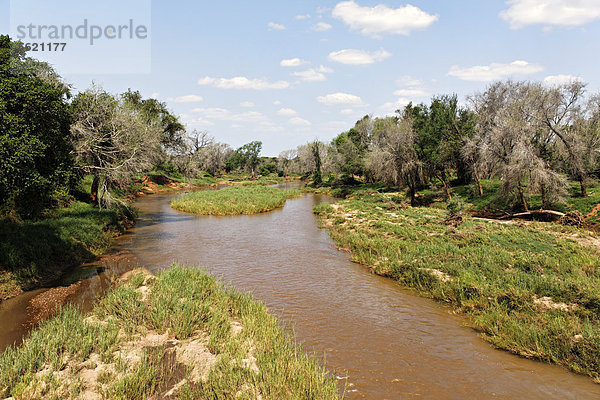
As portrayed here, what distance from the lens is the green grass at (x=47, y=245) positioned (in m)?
12.2

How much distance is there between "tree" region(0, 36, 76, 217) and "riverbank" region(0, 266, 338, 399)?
224 inches

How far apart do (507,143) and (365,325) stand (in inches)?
927

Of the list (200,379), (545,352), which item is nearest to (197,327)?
(200,379)

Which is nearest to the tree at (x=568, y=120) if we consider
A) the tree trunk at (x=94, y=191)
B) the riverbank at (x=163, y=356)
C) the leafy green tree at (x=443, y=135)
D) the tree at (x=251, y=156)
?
the leafy green tree at (x=443, y=135)

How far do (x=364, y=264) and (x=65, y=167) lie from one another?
51.4ft

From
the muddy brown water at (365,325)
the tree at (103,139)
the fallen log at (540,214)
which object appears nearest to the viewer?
the muddy brown water at (365,325)

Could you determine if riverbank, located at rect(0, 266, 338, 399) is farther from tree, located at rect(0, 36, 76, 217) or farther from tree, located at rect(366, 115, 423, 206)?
tree, located at rect(366, 115, 423, 206)

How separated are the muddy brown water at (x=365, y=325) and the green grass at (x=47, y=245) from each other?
62.4 inches

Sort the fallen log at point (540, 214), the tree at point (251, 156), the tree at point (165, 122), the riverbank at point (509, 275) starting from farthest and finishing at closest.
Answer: the tree at point (251, 156)
the tree at point (165, 122)
the fallen log at point (540, 214)
the riverbank at point (509, 275)

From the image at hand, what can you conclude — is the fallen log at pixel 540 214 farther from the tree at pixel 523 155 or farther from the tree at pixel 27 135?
the tree at pixel 27 135

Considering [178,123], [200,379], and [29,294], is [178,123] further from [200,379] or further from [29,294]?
[200,379]

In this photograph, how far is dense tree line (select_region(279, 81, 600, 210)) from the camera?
24.7 metres

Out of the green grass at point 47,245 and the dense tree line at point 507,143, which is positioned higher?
the dense tree line at point 507,143

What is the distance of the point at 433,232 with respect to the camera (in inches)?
779
